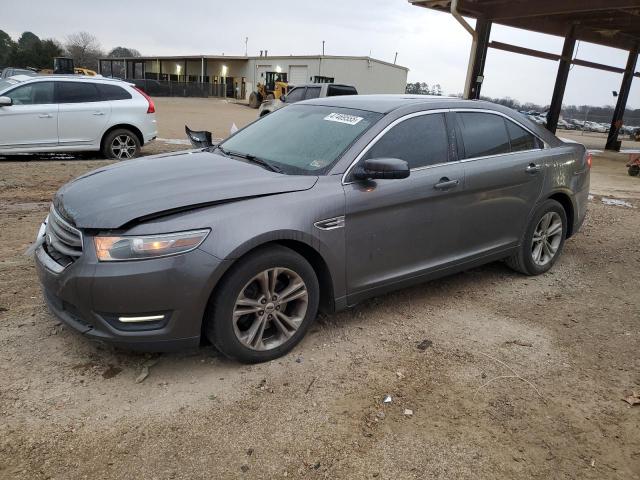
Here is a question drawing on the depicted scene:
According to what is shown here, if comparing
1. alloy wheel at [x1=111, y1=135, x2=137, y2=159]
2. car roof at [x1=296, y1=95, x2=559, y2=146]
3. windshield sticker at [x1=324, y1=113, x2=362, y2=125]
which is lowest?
alloy wheel at [x1=111, y1=135, x2=137, y2=159]

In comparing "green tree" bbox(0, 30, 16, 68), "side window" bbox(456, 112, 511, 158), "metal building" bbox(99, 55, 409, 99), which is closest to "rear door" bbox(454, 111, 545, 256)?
"side window" bbox(456, 112, 511, 158)

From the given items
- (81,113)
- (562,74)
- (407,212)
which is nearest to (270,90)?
(562,74)

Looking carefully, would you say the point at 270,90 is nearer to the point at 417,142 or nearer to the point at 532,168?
the point at 532,168

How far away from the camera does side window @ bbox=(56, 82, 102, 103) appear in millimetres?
9398

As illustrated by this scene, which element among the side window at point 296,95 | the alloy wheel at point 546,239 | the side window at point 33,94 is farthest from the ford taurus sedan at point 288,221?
the side window at point 296,95

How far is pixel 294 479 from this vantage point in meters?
2.31

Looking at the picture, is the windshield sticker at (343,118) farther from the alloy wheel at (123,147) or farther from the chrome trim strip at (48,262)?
the alloy wheel at (123,147)

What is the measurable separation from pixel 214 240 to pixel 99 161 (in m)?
7.87

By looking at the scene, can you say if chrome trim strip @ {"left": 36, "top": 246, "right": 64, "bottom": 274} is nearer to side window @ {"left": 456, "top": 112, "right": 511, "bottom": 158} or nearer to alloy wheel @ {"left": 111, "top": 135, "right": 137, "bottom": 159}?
side window @ {"left": 456, "top": 112, "right": 511, "bottom": 158}

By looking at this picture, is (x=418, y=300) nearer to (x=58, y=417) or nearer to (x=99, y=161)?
(x=58, y=417)

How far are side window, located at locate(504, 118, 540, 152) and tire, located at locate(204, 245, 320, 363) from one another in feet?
7.98

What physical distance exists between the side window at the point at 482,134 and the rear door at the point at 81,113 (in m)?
7.68

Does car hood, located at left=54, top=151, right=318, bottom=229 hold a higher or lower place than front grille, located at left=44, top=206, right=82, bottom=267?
higher

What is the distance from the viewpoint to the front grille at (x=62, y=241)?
9.37 feet
